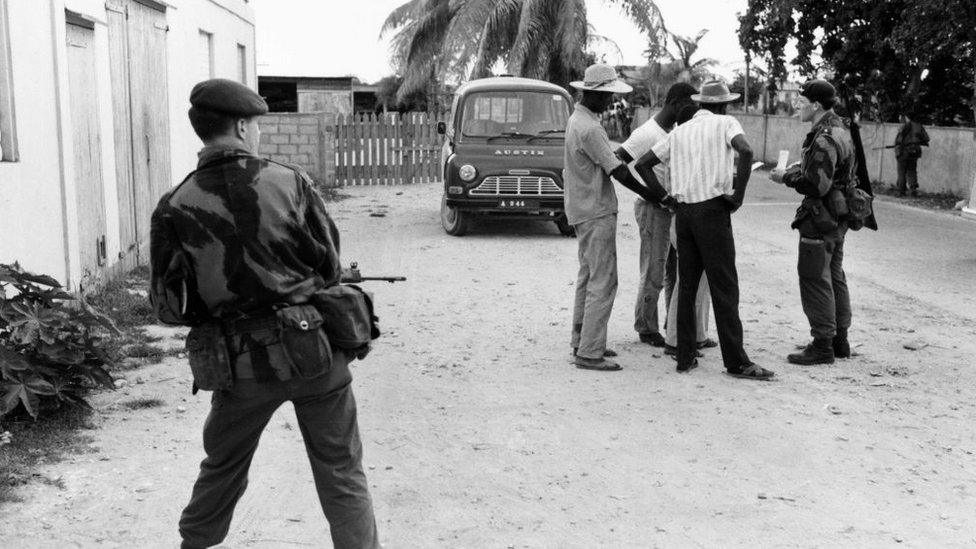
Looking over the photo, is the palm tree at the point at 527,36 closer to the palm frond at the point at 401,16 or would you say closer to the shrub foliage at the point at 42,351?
the palm frond at the point at 401,16

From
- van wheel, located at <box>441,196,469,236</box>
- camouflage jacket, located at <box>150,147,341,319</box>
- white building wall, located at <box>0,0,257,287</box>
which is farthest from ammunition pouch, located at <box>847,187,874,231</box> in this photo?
van wheel, located at <box>441,196,469,236</box>

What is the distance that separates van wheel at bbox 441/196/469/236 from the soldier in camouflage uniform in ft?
22.4

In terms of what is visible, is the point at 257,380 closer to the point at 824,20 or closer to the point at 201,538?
the point at 201,538

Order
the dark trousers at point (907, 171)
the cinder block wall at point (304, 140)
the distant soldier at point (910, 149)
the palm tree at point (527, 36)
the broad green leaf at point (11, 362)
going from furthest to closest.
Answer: the palm tree at point (527, 36), the cinder block wall at point (304, 140), the dark trousers at point (907, 171), the distant soldier at point (910, 149), the broad green leaf at point (11, 362)

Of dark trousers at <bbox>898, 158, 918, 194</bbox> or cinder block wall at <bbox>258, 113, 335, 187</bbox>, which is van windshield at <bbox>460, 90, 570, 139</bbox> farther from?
dark trousers at <bbox>898, 158, 918, 194</bbox>

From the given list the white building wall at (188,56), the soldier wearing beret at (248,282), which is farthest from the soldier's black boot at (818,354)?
the white building wall at (188,56)

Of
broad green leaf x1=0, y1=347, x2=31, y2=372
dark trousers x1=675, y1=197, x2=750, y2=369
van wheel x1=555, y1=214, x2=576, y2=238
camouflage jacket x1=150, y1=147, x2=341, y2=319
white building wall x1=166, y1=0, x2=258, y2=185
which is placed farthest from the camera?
van wheel x1=555, y1=214, x2=576, y2=238

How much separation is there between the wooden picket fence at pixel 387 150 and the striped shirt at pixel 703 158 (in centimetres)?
1487

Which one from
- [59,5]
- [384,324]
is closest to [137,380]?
[384,324]

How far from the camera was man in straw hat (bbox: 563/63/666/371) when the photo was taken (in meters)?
6.98

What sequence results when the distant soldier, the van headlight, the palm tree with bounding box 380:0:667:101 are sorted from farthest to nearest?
the palm tree with bounding box 380:0:667:101
the distant soldier
the van headlight

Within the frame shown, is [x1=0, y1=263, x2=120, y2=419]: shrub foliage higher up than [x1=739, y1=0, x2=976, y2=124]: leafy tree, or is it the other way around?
[x1=739, y1=0, x2=976, y2=124]: leafy tree

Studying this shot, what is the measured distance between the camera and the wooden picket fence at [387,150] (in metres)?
21.2

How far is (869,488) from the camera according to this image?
4.95 meters
